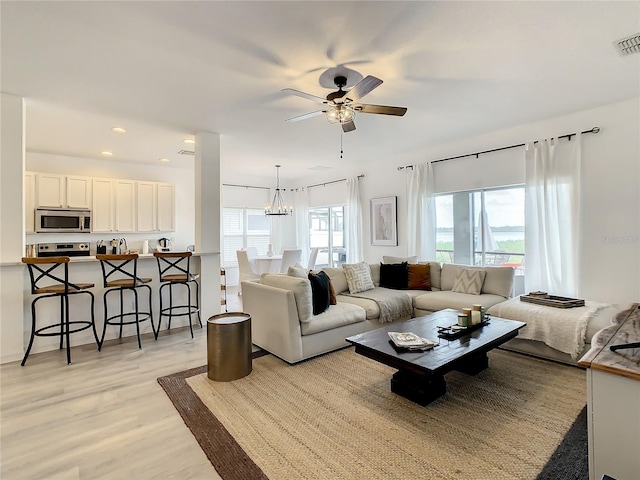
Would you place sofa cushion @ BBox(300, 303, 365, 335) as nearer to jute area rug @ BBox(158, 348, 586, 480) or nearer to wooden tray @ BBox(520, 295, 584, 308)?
jute area rug @ BBox(158, 348, 586, 480)

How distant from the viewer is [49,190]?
5.43m

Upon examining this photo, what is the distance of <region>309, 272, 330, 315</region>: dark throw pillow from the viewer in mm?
3448

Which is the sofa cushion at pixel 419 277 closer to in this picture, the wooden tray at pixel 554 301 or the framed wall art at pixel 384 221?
the wooden tray at pixel 554 301

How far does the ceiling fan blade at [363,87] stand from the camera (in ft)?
7.96

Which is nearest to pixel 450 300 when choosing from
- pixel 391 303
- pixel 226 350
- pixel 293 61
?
pixel 391 303

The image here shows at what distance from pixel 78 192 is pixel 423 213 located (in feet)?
19.9

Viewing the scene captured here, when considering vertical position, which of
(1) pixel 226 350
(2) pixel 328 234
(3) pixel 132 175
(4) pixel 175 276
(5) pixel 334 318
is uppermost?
(3) pixel 132 175

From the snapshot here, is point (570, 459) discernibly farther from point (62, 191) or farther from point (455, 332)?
point (62, 191)

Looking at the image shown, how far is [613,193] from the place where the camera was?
375cm

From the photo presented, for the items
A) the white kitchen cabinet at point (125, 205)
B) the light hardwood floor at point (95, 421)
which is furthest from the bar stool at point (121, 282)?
the white kitchen cabinet at point (125, 205)

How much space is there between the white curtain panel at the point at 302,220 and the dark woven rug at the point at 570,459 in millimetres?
6765

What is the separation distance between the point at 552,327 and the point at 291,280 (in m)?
2.57

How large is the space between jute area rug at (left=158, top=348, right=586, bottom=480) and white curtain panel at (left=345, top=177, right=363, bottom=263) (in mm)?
3939

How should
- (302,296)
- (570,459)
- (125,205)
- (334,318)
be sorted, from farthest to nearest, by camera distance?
(125,205), (334,318), (302,296), (570,459)
